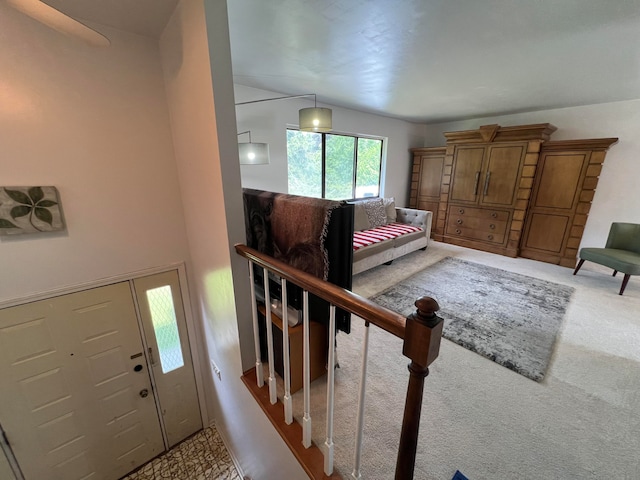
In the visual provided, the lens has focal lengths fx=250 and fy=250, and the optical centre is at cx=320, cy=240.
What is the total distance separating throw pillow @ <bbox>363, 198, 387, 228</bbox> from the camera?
436 cm

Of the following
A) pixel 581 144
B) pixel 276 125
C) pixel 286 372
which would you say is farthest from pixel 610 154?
pixel 286 372

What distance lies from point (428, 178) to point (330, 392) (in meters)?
5.31

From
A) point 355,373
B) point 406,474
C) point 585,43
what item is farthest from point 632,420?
point 585,43

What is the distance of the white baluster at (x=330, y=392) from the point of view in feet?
2.90

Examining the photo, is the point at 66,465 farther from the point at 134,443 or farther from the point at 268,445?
the point at 268,445

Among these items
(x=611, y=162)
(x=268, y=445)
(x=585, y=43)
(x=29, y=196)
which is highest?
(x=585, y=43)

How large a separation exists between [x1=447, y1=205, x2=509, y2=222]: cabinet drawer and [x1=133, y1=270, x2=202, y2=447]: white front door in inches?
192

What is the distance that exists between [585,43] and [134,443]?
4874mm

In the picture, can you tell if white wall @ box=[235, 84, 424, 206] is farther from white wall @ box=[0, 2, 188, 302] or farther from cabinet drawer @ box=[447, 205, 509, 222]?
cabinet drawer @ box=[447, 205, 509, 222]

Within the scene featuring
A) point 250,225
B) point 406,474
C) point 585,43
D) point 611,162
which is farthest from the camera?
point 611,162

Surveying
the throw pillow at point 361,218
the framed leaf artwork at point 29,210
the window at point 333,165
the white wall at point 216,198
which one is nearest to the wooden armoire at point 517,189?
the window at point 333,165

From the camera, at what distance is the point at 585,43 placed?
1834mm

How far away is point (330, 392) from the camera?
37.7 inches

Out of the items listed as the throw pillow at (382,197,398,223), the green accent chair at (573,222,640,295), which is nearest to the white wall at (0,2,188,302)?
the throw pillow at (382,197,398,223)
